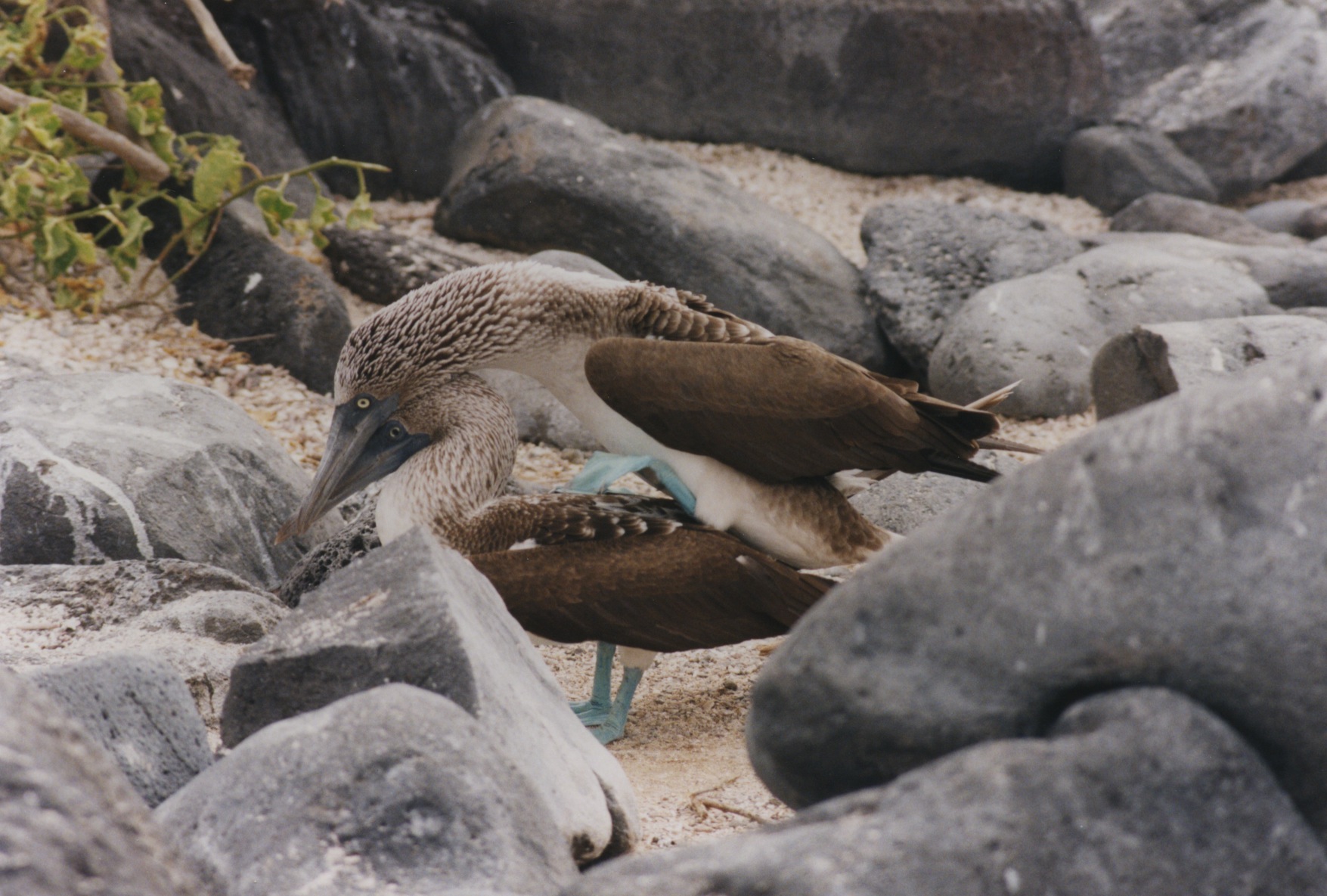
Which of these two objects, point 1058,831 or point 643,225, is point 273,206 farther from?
point 1058,831

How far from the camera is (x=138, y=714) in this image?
217cm

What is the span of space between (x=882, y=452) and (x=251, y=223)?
343 cm

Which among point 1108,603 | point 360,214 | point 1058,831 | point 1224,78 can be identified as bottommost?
point 360,214

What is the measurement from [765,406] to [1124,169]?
583 cm

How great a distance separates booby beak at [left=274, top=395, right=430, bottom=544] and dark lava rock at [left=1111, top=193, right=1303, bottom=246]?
18.5 ft

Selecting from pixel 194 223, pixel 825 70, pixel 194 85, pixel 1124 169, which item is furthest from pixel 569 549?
pixel 1124 169

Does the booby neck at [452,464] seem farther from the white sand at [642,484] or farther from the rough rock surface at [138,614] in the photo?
the white sand at [642,484]

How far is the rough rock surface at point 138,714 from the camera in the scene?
6.91ft

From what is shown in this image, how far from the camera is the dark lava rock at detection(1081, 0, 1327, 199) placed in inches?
341

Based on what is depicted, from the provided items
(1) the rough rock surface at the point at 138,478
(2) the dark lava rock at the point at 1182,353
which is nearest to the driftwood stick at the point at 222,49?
(1) the rough rock surface at the point at 138,478

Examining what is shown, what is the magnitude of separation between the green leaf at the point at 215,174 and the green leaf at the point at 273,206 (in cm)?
18

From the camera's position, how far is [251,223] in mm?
5570

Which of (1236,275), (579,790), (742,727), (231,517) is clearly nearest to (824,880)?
(579,790)

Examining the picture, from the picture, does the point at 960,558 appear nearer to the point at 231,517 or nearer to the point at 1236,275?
the point at 231,517
